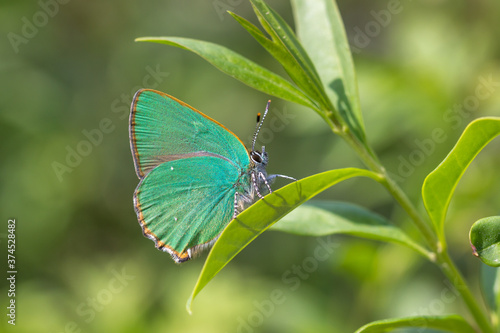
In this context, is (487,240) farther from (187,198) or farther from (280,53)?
(187,198)

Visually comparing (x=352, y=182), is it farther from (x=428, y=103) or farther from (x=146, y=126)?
(x=146, y=126)

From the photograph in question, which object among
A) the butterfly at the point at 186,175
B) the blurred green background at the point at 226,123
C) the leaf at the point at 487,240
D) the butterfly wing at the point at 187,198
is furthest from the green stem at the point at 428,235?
the blurred green background at the point at 226,123

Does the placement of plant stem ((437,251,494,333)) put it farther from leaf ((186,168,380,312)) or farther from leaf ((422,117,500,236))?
leaf ((186,168,380,312))

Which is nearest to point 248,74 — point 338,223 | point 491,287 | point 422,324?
point 338,223

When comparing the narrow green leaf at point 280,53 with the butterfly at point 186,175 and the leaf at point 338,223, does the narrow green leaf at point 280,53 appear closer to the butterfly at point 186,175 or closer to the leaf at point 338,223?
the leaf at point 338,223

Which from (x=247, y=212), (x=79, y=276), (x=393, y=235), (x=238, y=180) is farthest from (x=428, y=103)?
(x=79, y=276)
